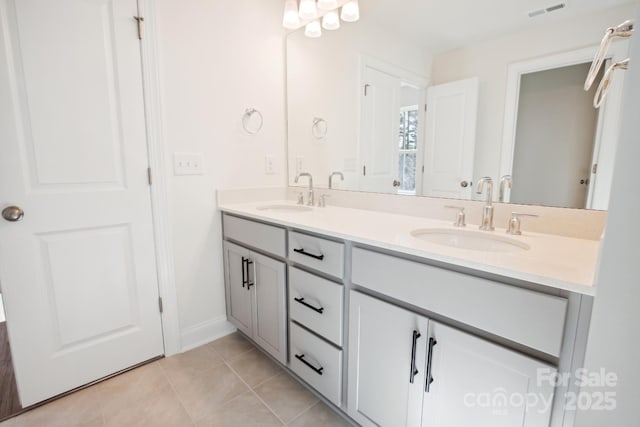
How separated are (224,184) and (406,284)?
1335 mm

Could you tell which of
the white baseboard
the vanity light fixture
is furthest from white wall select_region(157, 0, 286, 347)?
the vanity light fixture

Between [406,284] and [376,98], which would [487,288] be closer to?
[406,284]

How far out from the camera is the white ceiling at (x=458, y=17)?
108 centimetres

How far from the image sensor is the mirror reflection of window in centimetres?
155

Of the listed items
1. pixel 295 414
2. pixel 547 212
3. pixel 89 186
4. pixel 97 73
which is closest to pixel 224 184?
pixel 89 186

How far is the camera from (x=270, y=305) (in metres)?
1.56

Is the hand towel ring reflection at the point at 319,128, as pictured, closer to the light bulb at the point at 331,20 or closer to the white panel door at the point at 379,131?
the white panel door at the point at 379,131

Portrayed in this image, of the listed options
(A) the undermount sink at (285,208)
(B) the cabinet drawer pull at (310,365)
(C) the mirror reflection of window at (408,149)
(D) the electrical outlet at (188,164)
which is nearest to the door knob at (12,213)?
(D) the electrical outlet at (188,164)

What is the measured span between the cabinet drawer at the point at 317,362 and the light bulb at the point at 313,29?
1.76 meters

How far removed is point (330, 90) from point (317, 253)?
1.20 meters

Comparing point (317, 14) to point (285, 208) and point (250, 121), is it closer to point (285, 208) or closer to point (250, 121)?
point (250, 121)

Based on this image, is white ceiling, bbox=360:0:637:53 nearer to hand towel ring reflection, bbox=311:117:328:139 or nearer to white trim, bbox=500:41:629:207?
white trim, bbox=500:41:629:207

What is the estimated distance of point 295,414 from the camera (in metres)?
1.36

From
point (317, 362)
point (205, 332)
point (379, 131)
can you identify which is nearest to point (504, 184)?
point (379, 131)
